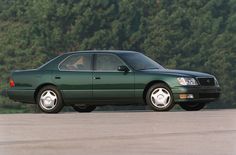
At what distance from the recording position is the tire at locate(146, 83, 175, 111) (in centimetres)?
1781

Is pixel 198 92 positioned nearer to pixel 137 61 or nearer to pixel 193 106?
pixel 193 106

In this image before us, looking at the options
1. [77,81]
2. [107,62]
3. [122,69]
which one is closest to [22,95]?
[77,81]

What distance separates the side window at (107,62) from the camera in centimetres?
1859

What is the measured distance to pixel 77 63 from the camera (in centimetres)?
1911

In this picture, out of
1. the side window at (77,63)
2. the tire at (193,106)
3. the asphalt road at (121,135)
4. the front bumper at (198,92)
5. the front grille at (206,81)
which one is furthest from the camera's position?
the tire at (193,106)

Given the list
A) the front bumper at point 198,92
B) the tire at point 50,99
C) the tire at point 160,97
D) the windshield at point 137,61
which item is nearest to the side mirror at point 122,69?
the windshield at point 137,61

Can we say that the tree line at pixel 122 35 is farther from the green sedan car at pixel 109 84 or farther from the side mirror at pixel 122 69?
the side mirror at pixel 122 69

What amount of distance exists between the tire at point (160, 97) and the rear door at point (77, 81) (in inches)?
57.3

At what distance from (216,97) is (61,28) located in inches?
2954

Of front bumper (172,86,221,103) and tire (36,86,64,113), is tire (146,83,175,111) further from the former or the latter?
tire (36,86,64,113)

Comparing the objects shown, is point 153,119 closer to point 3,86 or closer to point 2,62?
point 3,86

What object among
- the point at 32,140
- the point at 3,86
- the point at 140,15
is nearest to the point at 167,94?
the point at 32,140

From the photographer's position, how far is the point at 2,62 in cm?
9238

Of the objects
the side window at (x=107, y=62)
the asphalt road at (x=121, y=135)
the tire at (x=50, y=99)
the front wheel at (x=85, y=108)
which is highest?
the side window at (x=107, y=62)
